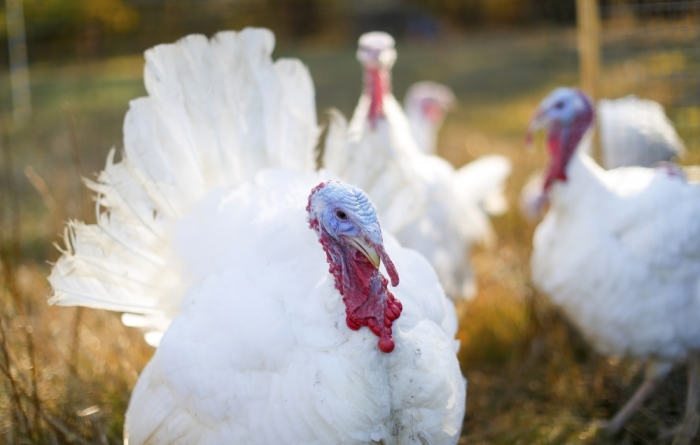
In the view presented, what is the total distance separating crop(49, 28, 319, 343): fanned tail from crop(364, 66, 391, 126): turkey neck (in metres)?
1.12

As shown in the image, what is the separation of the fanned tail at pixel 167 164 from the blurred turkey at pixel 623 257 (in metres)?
1.52

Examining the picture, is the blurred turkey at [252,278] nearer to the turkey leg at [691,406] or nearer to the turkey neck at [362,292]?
the turkey neck at [362,292]

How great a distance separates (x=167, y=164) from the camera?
2783 mm

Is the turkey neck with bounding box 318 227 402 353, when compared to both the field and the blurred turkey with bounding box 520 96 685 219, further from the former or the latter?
the blurred turkey with bounding box 520 96 685 219

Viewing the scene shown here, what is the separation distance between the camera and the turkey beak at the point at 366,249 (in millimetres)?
2109

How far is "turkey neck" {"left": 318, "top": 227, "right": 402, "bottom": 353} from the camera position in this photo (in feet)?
7.11

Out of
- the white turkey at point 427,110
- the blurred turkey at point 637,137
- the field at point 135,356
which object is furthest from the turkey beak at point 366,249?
the white turkey at point 427,110

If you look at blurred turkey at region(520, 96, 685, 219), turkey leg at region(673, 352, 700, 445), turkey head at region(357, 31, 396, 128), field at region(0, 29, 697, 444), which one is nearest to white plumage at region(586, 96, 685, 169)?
blurred turkey at region(520, 96, 685, 219)

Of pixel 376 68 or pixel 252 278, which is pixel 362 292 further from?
pixel 376 68

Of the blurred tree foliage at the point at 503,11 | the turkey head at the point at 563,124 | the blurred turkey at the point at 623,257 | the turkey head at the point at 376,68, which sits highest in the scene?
the blurred tree foliage at the point at 503,11

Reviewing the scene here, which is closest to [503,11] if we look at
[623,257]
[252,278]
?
[623,257]

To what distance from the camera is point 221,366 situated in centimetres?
225

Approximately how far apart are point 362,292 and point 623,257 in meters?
1.56

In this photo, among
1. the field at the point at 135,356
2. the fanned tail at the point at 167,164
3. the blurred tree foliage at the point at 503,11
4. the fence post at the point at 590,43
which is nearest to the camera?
the fanned tail at the point at 167,164
